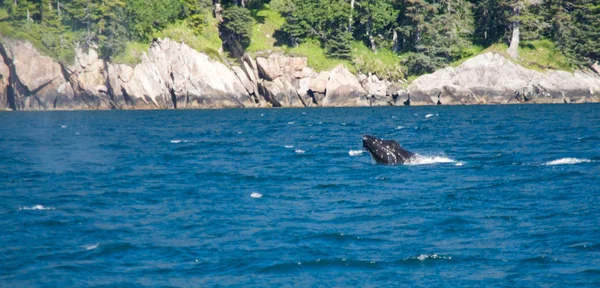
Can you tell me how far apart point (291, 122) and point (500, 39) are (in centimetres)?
4513

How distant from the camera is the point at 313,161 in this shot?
3491cm

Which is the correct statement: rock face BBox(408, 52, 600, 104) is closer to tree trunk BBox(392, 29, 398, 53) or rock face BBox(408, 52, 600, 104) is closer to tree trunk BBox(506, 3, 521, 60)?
tree trunk BBox(506, 3, 521, 60)

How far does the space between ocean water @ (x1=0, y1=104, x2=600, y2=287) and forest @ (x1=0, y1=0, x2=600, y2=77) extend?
51.7 m

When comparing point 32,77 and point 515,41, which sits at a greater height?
point 515,41

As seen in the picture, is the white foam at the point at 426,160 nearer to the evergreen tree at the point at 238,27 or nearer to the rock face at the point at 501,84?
the rock face at the point at 501,84

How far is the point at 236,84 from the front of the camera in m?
91.8

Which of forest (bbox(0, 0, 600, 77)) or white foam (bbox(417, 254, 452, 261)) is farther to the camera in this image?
forest (bbox(0, 0, 600, 77))

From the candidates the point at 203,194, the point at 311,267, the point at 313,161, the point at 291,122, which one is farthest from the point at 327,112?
the point at 311,267

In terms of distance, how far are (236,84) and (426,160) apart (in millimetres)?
61152

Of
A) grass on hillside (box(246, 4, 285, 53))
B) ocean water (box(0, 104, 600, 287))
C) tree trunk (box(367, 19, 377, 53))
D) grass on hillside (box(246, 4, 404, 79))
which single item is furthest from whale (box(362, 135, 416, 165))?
tree trunk (box(367, 19, 377, 53))

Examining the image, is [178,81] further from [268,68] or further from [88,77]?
[268,68]

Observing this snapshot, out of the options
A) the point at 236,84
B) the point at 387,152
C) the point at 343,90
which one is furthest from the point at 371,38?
the point at 387,152

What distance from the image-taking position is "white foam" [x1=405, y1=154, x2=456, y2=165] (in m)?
31.9

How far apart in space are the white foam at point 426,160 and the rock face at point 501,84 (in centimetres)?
5989
